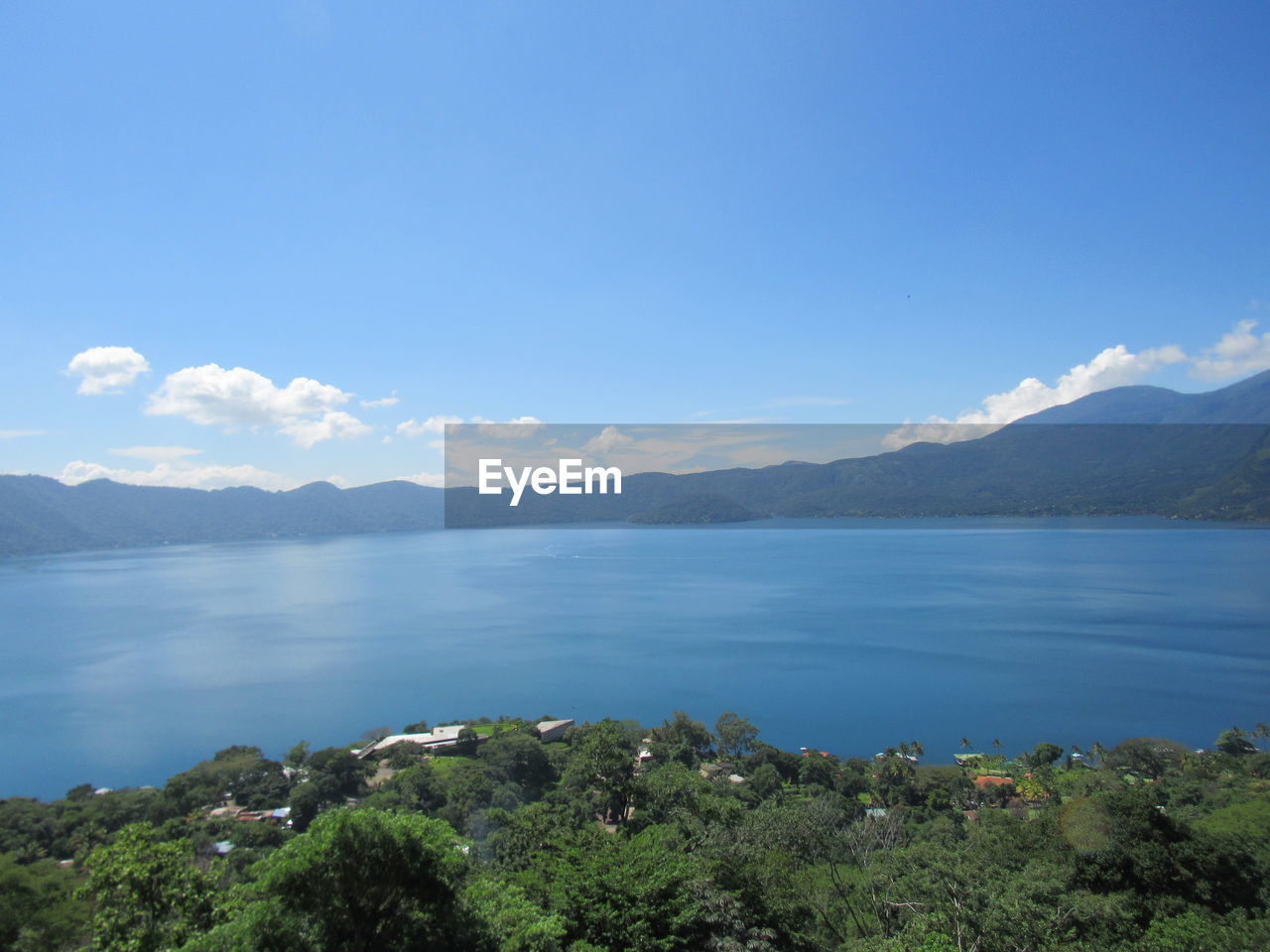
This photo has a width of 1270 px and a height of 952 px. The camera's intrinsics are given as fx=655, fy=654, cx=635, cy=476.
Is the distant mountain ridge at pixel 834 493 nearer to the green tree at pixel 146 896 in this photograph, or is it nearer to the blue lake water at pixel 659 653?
the blue lake water at pixel 659 653

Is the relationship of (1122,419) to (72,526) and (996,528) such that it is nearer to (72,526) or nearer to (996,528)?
(996,528)

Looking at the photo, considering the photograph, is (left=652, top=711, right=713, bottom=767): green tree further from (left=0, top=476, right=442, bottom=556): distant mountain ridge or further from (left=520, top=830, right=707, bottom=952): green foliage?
(left=0, top=476, right=442, bottom=556): distant mountain ridge

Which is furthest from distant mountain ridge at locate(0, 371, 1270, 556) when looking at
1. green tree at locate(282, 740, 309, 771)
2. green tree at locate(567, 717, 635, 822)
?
green tree at locate(282, 740, 309, 771)

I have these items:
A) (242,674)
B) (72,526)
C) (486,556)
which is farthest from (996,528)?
(72,526)

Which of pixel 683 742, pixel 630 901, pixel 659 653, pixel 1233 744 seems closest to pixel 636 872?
pixel 630 901

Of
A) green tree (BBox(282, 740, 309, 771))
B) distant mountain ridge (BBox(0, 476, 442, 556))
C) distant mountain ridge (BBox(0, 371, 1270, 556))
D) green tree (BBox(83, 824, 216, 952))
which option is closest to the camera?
green tree (BBox(83, 824, 216, 952))

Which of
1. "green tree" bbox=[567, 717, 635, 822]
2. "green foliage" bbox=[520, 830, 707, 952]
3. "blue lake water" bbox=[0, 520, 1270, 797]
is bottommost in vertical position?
"blue lake water" bbox=[0, 520, 1270, 797]
